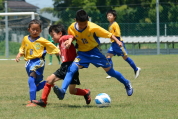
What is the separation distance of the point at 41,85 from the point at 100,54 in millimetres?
1132

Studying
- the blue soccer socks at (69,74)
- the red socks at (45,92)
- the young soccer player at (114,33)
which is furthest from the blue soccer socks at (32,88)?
the young soccer player at (114,33)

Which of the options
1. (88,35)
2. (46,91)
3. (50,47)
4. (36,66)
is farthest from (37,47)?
(88,35)

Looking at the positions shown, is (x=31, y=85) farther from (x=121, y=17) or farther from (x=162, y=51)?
(x=121, y=17)

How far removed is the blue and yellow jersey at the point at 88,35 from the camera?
6.10 metres

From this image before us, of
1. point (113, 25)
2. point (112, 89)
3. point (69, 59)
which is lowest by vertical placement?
point (112, 89)

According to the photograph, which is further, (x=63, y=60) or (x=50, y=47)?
(x=50, y=47)

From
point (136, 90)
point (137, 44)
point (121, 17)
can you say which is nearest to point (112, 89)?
point (136, 90)

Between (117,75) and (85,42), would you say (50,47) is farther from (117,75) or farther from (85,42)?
(117,75)

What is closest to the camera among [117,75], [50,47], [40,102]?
[40,102]

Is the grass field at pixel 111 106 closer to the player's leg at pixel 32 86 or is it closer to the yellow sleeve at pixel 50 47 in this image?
the player's leg at pixel 32 86

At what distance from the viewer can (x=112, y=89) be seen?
8219mm

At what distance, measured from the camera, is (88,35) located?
20.1 feet

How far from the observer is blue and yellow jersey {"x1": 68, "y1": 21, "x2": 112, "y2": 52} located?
610 cm

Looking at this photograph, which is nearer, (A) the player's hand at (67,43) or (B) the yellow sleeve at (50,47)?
(A) the player's hand at (67,43)
